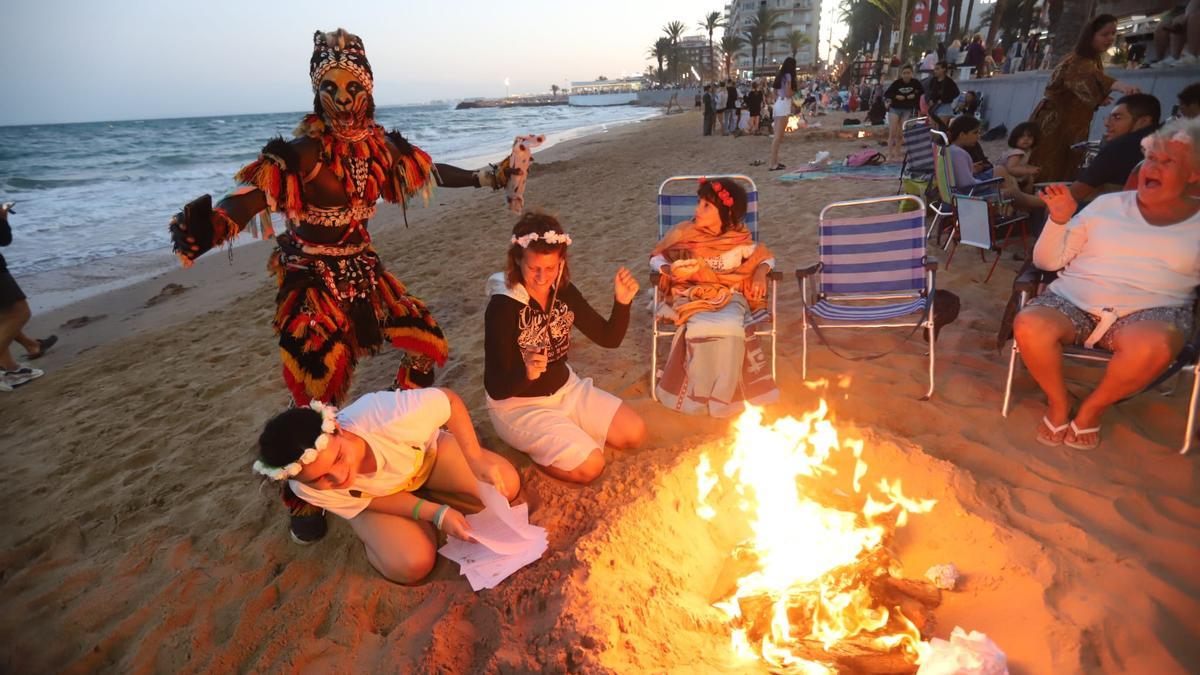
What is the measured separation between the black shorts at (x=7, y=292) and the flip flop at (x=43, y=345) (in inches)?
36.8

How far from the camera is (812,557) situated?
2.37 m

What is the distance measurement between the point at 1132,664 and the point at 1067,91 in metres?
5.57

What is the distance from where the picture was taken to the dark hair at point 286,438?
84.9 inches

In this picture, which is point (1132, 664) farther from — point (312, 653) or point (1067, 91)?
point (1067, 91)

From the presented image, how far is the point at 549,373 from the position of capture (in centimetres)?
324

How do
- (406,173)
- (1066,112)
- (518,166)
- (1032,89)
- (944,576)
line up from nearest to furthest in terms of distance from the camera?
(944,576) < (406,173) < (518,166) < (1066,112) < (1032,89)

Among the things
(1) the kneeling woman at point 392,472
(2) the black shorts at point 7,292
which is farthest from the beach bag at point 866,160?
(2) the black shorts at point 7,292

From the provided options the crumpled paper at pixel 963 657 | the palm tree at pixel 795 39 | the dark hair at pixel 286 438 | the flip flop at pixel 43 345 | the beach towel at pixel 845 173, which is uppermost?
the palm tree at pixel 795 39

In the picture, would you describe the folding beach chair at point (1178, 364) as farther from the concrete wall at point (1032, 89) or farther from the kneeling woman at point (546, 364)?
the concrete wall at point (1032, 89)

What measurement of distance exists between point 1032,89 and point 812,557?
45.3 feet

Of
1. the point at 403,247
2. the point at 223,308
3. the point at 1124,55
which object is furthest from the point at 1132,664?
the point at 1124,55

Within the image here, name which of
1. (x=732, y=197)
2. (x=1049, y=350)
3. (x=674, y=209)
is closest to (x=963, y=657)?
(x=1049, y=350)

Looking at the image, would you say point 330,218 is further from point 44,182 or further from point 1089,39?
point 44,182

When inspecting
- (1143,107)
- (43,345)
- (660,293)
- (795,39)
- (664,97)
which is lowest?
(43,345)
